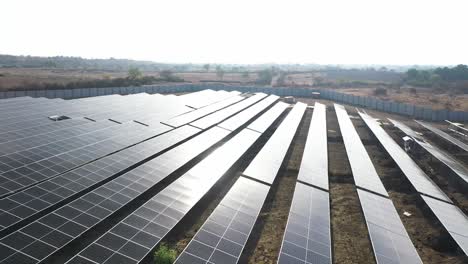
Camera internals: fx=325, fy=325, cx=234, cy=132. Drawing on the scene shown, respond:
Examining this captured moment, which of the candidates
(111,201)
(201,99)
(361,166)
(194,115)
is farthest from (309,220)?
(201,99)

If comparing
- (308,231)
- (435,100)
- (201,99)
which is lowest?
(308,231)

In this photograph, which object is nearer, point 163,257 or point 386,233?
point 163,257

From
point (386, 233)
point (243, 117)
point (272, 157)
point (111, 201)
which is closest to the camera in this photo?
point (386, 233)

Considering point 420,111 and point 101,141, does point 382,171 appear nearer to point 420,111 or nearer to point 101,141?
point 101,141

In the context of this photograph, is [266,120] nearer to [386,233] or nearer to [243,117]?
[243,117]

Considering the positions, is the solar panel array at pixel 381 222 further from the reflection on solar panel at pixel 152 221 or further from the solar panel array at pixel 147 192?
the reflection on solar panel at pixel 152 221

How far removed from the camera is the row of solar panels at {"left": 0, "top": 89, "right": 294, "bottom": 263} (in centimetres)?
1327

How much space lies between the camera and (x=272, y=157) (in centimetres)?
2988

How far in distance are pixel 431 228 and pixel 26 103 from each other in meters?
43.8

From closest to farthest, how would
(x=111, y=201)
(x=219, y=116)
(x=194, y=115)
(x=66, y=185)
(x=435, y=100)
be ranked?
(x=111, y=201) → (x=66, y=185) → (x=194, y=115) → (x=219, y=116) → (x=435, y=100)

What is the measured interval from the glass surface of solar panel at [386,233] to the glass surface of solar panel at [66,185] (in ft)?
53.7

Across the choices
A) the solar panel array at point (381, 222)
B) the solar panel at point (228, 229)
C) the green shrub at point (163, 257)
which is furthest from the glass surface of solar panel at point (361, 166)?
the green shrub at point (163, 257)

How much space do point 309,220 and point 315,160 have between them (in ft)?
40.7

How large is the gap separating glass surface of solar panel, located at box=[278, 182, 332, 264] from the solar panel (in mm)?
2023
